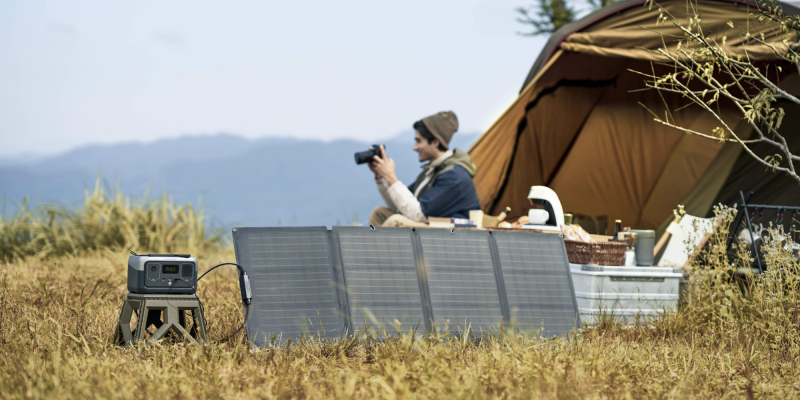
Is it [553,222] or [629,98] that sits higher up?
[629,98]

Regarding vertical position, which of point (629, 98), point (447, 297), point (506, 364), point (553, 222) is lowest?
point (506, 364)

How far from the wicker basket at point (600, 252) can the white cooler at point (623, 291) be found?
0.04 m

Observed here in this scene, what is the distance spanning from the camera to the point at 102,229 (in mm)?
5699

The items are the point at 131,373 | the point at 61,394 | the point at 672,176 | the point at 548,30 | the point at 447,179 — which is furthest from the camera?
the point at 548,30

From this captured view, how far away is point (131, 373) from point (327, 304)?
2.50ft

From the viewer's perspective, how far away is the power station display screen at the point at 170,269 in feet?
8.00

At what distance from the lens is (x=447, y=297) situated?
279 cm

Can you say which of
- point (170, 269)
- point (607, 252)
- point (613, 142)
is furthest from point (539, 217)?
point (613, 142)

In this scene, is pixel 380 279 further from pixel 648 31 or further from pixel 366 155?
pixel 648 31

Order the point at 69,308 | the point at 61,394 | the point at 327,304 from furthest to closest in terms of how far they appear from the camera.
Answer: the point at 69,308 < the point at 327,304 < the point at 61,394

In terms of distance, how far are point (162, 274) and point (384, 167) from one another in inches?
84.3

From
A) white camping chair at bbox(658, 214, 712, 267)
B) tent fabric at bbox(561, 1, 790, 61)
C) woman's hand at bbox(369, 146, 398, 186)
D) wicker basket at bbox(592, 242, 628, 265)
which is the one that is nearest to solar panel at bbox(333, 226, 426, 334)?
wicker basket at bbox(592, 242, 628, 265)

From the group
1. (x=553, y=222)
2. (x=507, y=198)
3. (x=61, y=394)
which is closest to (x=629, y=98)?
(x=507, y=198)

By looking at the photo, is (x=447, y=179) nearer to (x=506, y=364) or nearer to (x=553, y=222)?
(x=553, y=222)
